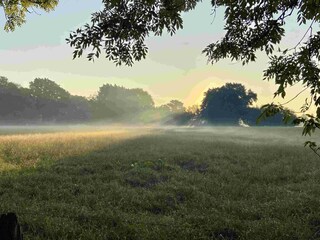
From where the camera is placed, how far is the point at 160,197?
39.6 ft

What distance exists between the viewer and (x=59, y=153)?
22531mm

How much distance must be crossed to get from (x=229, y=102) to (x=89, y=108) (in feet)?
167

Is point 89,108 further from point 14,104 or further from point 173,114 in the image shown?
point 173,114

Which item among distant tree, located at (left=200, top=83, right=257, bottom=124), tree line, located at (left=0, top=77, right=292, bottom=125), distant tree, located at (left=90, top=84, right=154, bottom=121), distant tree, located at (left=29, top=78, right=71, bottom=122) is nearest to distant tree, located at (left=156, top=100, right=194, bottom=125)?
tree line, located at (left=0, top=77, right=292, bottom=125)

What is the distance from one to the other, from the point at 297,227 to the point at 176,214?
3.33 meters

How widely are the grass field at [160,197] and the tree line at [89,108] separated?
74551 mm

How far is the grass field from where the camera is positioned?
340 inches

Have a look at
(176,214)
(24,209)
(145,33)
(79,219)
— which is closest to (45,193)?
(24,209)

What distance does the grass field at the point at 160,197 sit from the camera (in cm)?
863

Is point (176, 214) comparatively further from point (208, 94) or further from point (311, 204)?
point (208, 94)

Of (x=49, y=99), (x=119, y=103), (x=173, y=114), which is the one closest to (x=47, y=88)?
(x=49, y=99)

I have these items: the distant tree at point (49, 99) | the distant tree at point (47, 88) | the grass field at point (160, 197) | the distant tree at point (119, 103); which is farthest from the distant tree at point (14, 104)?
the grass field at point (160, 197)

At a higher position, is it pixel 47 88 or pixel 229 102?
pixel 47 88

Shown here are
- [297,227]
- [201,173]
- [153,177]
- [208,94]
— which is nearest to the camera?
[297,227]
